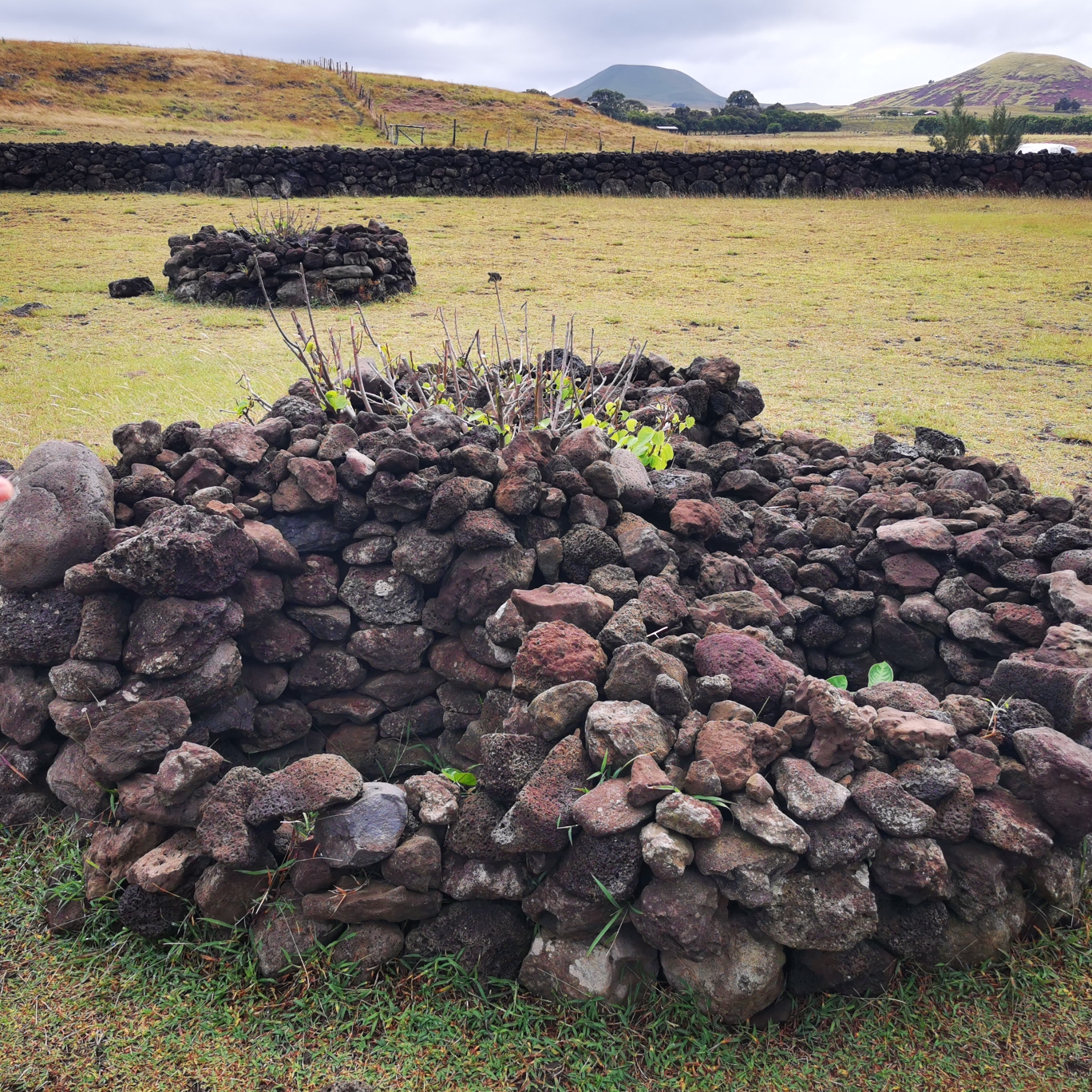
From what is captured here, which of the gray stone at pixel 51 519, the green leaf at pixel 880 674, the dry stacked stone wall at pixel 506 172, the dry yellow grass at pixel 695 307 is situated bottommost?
the green leaf at pixel 880 674

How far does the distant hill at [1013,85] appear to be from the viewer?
117562 millimetres

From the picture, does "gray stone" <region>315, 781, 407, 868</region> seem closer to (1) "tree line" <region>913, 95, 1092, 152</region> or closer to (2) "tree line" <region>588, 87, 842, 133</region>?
(1) "tree line" <region>913, 95, 1092, 152</region>

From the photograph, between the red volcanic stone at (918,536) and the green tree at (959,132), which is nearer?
the red volcanic stone at (918,536)

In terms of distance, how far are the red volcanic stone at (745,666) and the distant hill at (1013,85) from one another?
389 feet

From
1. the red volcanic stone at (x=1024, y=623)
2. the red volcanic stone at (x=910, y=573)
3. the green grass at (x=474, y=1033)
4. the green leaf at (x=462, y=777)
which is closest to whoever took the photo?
the green grass at (x=474, y=1033)

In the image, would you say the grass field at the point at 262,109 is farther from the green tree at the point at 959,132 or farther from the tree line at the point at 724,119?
the green tree at the point at 959,132

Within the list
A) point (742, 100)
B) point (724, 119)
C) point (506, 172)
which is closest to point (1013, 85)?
point (742, 100)

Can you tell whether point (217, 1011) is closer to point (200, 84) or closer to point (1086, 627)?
point (1086, 627)

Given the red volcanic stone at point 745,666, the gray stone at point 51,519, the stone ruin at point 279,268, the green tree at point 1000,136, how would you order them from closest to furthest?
the red volcanic stone at point 745,666
the gray stone at point 51,519
the stone ruin at point 279,268
the green tree at point 1000,136

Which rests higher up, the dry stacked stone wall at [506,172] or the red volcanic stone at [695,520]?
the dry stacked stone wall at [506,172]

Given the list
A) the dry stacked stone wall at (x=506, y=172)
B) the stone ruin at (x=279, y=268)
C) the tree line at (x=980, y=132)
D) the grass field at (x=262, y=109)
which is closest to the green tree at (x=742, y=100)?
the grass field at (x=262, y=109)

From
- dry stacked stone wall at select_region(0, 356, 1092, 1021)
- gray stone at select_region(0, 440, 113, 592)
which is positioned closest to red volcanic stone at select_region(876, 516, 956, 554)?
A: dry stacked stone wall at select_region(0, 356, 1092, 1021)

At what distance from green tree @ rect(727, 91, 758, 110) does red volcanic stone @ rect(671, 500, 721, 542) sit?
7513cm

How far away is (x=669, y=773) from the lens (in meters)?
2.34
